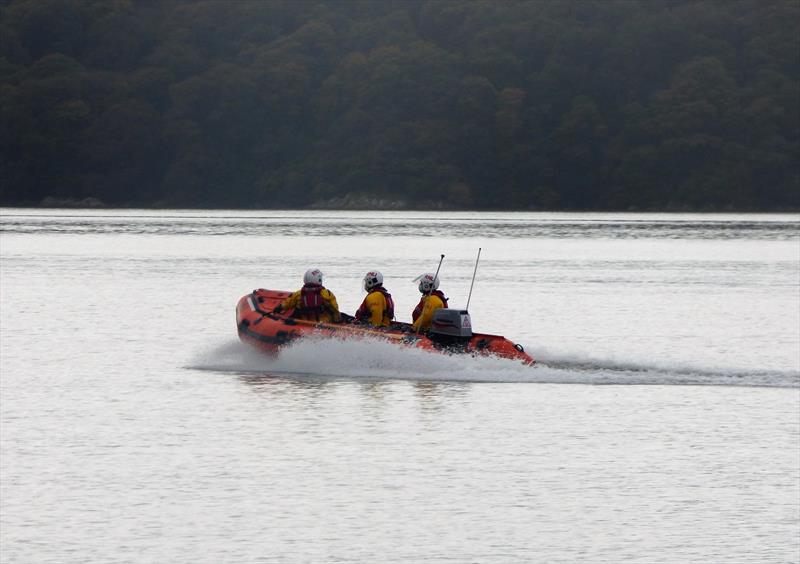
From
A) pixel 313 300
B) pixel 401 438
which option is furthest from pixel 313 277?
pixel 401 438

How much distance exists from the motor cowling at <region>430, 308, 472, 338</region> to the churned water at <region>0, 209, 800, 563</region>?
0.45 meters

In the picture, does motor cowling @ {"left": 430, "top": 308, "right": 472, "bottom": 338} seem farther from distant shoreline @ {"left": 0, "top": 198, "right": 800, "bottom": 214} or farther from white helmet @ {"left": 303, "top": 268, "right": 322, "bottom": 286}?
distant shoreline @ {"left": 0, "top": 198, "right": 800, "bottom": 214}

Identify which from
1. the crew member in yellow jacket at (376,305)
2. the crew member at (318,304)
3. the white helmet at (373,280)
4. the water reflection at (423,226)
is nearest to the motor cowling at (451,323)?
the crew member in yellow jacket at (376,305)

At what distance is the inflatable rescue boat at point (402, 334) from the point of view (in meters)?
24.9


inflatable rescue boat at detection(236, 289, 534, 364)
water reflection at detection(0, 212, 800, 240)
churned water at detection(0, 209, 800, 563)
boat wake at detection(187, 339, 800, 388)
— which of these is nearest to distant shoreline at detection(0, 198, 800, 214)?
water reflection at detection(0, 212, 800, 240)

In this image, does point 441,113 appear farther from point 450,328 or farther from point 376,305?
point 450,328

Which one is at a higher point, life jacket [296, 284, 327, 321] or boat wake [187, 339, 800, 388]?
life jacket [296, 284, 327, 321]

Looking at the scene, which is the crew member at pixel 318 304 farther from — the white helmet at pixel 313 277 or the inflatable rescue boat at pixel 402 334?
the inflatable rescue boat at pixel 402 334

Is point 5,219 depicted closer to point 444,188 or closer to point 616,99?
point 444,188

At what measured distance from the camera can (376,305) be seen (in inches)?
1019

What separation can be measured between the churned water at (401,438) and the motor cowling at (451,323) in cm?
45

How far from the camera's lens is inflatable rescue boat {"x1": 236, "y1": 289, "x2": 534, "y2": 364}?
24938 millimetres

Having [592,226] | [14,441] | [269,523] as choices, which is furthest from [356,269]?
[592,226]

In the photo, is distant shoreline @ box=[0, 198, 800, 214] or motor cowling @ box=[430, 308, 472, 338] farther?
distant shoreline @ box=[0, 198, 800, 214]
